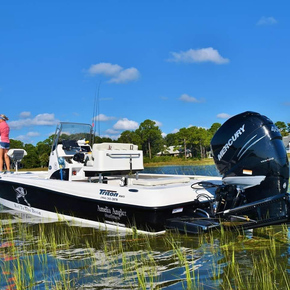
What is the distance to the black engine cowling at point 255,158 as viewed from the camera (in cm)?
417

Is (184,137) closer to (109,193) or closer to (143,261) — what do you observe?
(109,193)

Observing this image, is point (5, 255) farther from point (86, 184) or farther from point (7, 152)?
point (7, 152)

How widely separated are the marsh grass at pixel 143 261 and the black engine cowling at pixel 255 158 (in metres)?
0.65

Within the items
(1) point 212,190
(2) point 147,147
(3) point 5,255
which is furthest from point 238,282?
(2) point 147,147

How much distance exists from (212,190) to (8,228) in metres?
3.68

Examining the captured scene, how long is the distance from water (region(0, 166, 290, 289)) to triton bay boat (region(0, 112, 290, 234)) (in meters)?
0.31

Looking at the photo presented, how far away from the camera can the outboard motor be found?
13.6 ft

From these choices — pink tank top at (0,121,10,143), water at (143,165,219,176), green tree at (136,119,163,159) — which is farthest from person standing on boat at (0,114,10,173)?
green tree at (136,119,163,159)

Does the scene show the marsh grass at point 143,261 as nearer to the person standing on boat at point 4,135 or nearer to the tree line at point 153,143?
the person standing on boat at point 4,135

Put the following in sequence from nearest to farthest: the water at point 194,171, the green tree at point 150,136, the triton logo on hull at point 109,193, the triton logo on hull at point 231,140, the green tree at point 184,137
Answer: the triton logo on hull at point 231,140 → the triton logo on hull at point 109,193 → the water at point 194,171 → the green tree at point 184,137 → the green tree at point 150,136

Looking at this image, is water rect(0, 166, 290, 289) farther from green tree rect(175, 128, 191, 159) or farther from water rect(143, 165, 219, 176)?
green tree rect(175, 128, 191, 159)

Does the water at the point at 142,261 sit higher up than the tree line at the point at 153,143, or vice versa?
the tree line at the point at 153,143

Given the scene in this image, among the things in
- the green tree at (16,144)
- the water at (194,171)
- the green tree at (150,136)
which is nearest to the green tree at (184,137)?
the green tree at (150,136)

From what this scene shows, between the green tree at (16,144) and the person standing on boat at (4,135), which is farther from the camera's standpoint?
the green tree at (16,144)
